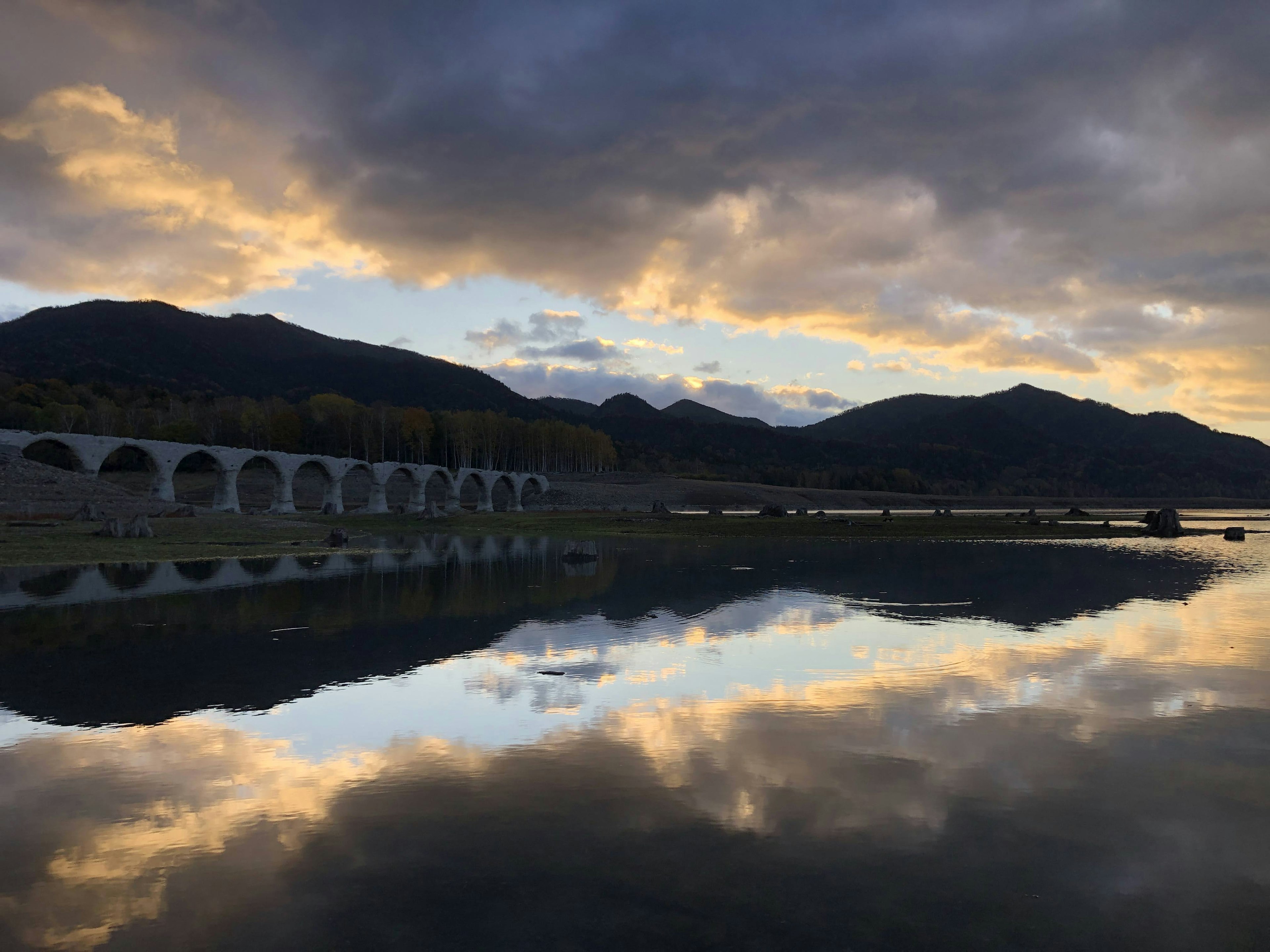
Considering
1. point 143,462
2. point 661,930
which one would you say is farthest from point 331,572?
point 143,462

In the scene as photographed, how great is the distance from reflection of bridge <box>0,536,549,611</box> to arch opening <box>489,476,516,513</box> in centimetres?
8339

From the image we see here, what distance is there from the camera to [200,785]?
8.76 meters

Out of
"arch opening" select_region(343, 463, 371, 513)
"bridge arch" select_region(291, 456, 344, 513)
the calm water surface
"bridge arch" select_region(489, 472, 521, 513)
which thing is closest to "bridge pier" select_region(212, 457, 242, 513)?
"bridge arch" select_region(291, 456, 344, 513)

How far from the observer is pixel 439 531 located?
68625 mm

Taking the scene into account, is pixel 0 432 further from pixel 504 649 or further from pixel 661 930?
pixel 661 930

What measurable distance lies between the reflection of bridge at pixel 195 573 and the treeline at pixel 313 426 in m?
121

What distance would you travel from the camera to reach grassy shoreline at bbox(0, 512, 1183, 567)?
37000 mm

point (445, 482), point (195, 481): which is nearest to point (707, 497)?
point (445, 482)

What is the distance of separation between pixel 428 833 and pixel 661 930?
9.16ft

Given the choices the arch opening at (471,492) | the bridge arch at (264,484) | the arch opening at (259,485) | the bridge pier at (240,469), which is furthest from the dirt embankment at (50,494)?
the arch opening at (471,492)

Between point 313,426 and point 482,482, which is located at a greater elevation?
point 313,426

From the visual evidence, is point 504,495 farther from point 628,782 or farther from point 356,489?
point 628,782

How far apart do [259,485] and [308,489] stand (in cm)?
810

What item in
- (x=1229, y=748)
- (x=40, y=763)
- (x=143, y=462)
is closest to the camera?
(x=40, y=763)
